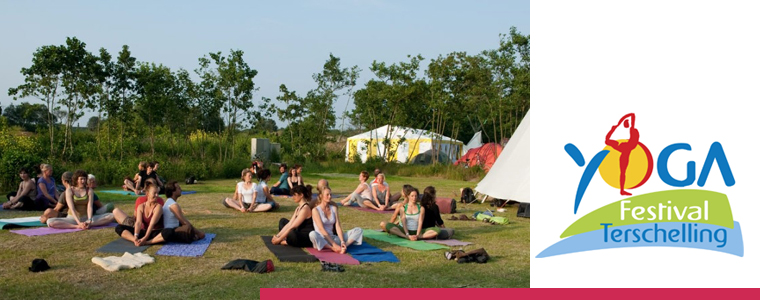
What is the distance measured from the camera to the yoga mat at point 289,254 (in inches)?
290

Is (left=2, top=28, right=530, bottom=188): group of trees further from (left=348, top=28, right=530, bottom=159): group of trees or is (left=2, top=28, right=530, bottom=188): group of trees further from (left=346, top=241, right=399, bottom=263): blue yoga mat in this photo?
(left=346, top=241, right=399, bottom=263): blue yoga mat

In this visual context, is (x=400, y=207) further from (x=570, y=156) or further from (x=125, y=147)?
(x=125, y=147)

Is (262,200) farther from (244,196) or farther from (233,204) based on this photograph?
(233,204)

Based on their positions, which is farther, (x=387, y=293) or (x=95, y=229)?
(x=95, y=229)

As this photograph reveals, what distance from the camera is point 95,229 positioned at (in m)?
9.32

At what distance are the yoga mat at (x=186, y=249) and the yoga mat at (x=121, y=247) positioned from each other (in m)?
0.29

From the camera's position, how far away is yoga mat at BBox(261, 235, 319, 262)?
24.1 feet

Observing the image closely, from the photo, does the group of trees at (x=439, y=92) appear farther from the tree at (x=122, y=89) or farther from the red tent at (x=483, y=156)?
the tree at (x=122, y=89)

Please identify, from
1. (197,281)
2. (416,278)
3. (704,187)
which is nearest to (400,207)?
(416,278)

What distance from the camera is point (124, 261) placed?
6918 mm

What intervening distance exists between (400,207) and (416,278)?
2803mm

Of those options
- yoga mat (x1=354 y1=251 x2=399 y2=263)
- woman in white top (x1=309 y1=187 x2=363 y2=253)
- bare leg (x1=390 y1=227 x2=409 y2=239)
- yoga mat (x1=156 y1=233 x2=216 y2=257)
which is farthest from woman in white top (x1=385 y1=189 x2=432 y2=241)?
yoga mat (x1=156 y1=233 x2=216 y2=257)

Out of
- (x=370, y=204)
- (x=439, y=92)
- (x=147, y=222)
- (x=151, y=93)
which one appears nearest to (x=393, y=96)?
(x=439, y=92)

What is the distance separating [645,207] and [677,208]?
0.87ft
